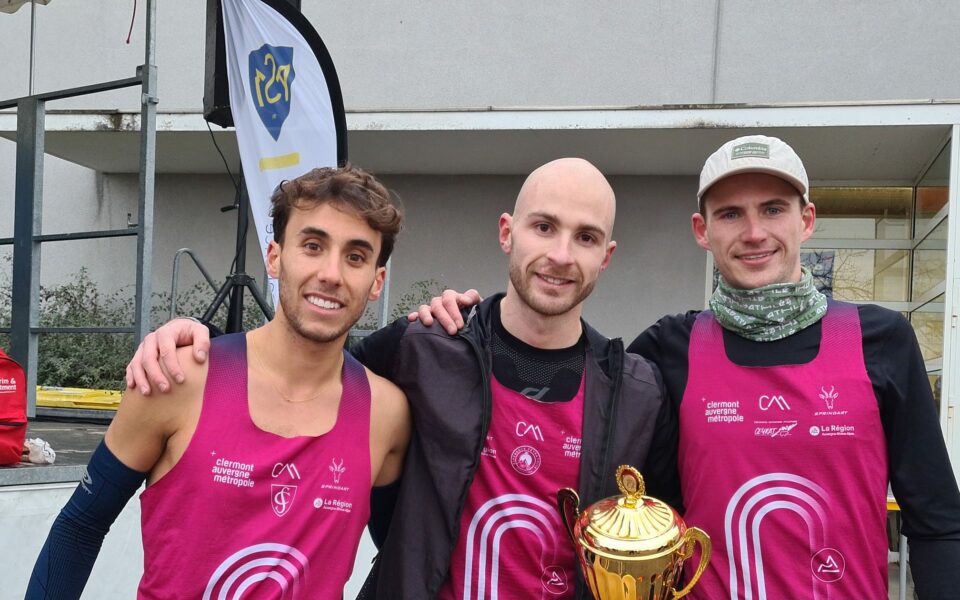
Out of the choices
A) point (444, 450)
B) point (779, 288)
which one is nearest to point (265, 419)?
point (444, 450)

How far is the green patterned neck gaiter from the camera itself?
7.12ft

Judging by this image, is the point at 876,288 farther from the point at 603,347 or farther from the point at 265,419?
the point at 265,419

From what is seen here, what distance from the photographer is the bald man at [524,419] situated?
2.08 meters

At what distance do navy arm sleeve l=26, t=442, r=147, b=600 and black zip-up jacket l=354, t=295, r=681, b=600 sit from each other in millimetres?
664

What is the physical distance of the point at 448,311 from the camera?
2.28 metres

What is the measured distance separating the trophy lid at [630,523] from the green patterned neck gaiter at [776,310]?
1.75 ft

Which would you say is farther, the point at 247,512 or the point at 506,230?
the point at 506,230

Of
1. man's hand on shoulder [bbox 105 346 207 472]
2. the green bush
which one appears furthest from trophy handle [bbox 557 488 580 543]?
the green bush

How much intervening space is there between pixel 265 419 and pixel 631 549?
36.1 inches

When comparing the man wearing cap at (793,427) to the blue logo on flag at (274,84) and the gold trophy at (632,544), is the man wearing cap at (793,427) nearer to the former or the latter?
the gold trophy at (632,544)

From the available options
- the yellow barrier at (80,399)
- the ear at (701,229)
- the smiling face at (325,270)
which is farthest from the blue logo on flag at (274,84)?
the yellow barrier at (80,399)

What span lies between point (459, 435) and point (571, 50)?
26.2 ft

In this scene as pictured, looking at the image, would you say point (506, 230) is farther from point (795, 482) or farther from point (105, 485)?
point (105, 485)

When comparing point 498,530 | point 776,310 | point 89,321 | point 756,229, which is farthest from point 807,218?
point 89,321
